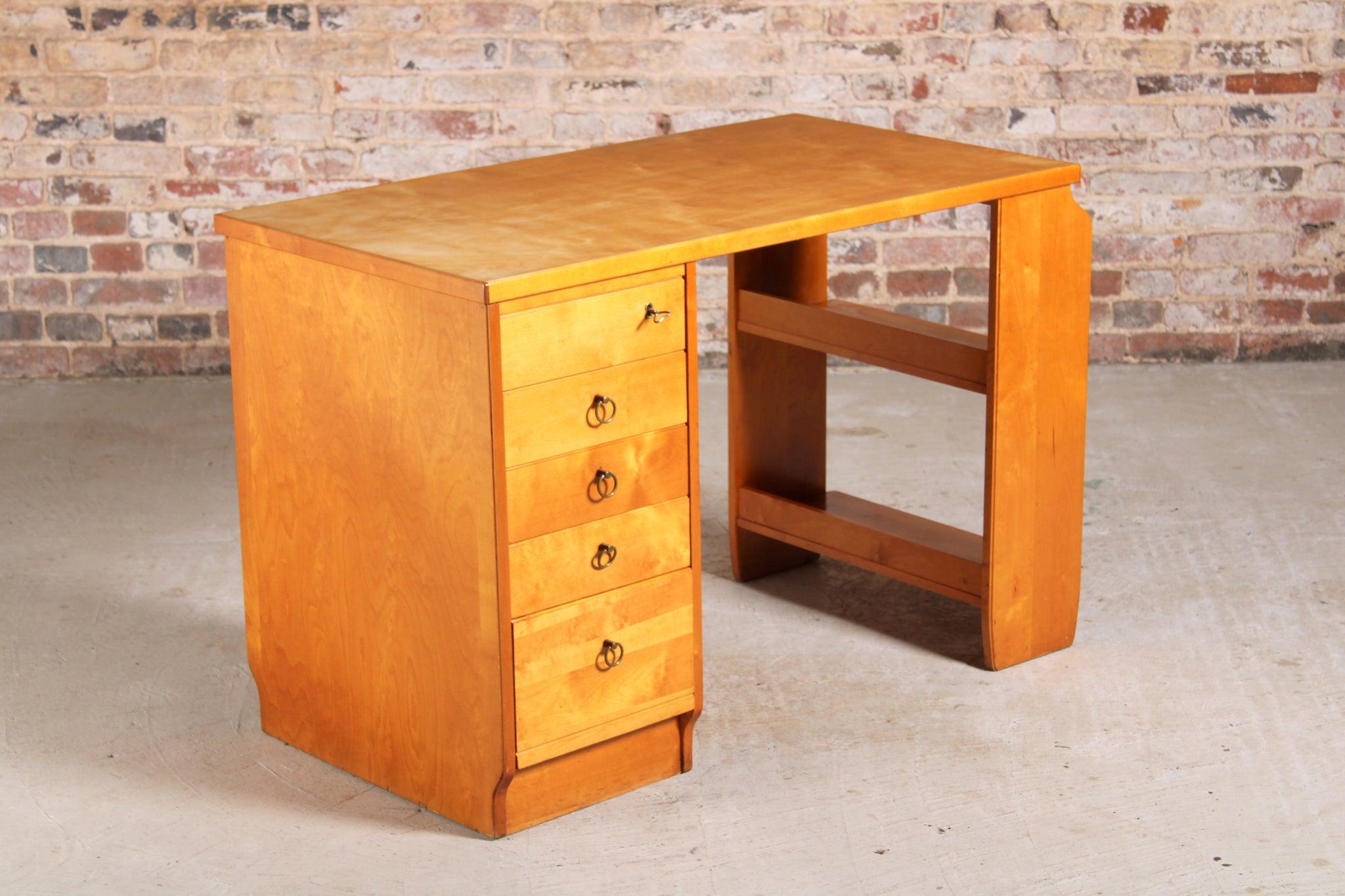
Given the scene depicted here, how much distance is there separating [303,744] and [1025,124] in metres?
2.90

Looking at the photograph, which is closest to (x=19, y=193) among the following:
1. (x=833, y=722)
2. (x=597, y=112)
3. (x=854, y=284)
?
(x=597, y=112)

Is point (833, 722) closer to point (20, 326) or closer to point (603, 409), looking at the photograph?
point (603, 409)

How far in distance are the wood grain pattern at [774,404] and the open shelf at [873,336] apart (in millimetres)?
53

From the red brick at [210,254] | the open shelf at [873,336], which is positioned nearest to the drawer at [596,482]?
the open shelf at [873,336]

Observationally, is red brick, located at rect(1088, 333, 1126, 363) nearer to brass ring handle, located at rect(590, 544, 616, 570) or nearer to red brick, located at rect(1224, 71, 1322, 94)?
red brick, located at rect(1224, 71, 1322, 94)

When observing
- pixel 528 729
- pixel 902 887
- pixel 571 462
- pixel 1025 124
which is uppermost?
pixel 1025 124

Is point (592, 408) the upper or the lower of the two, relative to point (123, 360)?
upper

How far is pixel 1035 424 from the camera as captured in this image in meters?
3.45

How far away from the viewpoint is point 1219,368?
210 inches

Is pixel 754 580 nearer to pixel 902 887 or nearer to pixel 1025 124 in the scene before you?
pixel 902 887

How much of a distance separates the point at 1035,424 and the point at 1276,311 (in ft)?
7.28

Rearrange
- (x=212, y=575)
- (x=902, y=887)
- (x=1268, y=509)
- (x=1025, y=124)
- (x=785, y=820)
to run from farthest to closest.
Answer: (x=1025, y=124)
(x=1268, y=509)
(x=212, y=575)
(x=785, y=820)
(x=902, y=887)

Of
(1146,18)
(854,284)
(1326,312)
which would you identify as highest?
(1146,18)

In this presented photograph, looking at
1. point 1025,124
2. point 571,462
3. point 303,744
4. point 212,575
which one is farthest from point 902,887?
point 1025,124
